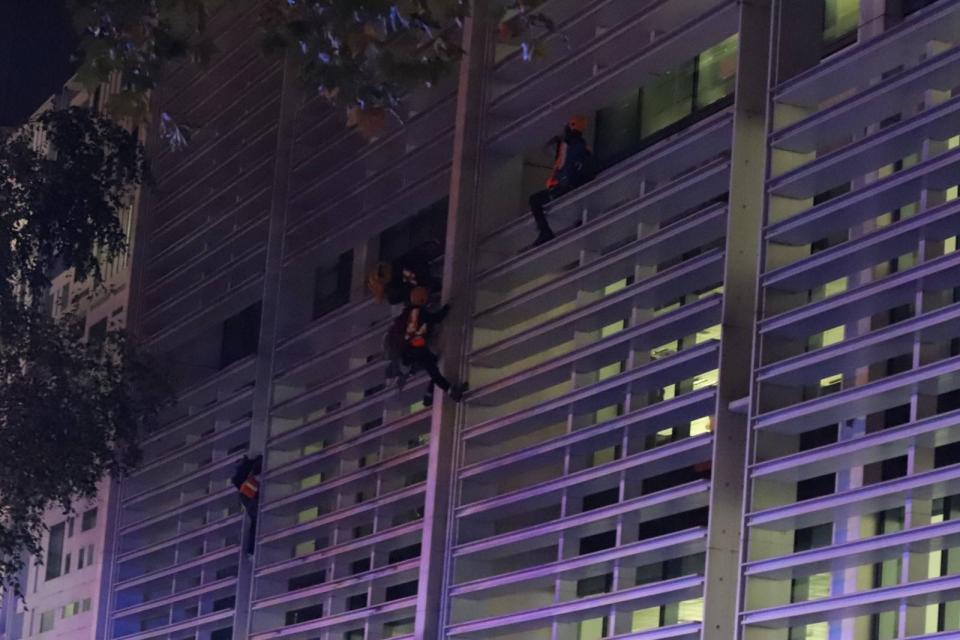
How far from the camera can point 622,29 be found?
13492 mm

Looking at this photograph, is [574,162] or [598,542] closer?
[574,162]

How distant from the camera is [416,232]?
18.4 metres

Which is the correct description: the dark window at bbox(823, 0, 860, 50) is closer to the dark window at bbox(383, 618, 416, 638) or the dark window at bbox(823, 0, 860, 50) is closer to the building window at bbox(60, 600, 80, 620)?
the dark window at bbox(383, 618, 416, 638)

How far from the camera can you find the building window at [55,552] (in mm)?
25936

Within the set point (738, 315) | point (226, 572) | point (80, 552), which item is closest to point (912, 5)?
point (738, 315)

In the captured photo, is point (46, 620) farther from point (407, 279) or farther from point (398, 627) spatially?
point (407, 279)

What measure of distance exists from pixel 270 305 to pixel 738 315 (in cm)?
879

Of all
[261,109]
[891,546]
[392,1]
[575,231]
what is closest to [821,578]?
[891,546]

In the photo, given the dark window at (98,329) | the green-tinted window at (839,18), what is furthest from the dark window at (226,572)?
the green-tinted window at (839,18)

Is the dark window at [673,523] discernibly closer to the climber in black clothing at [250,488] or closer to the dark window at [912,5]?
the dark window at [912,5]

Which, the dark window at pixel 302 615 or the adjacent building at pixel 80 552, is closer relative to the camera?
the dark window at pixel 302 615

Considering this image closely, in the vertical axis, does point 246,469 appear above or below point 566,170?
below

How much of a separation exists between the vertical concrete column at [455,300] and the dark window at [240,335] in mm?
7235

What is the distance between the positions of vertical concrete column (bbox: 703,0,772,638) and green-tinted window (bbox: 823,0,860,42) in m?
1.08
